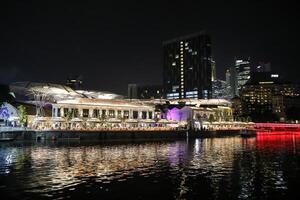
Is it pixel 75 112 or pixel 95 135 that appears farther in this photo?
pixel 75 112

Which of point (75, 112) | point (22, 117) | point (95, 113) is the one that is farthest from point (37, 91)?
point (22, 117)

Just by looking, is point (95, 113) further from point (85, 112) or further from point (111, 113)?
point (111, 113)

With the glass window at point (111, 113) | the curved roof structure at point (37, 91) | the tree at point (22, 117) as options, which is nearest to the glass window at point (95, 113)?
the glass window at point (111, 113)

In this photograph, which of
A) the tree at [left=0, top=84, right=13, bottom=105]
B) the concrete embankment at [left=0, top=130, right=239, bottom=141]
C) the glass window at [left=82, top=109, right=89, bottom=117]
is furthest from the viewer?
the glass window at [left=82, top=109, right=89, bottom=117]

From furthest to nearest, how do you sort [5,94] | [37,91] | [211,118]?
[211,118] → [37,91] → [5,94]

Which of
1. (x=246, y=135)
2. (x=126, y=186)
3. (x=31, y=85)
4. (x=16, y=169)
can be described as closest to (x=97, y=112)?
(x=31, y=85)

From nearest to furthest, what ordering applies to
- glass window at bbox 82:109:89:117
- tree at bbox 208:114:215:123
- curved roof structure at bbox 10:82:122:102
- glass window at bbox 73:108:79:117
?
glass window at bbox 73:108:79:117 → curved roof structure at bbox 10:82:122:102 → glass window at bbox 82:109:89:117 → tree at bbox 208:114:215:123

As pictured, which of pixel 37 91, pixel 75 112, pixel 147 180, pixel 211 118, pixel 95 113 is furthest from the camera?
pixel 211 118

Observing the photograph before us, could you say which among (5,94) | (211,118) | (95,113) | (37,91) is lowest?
(211,118)

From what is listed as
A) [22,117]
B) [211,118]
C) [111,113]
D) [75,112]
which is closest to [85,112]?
[75,112]

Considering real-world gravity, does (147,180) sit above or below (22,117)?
below

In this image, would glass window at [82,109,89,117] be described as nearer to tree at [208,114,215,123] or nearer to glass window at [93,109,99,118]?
glass window at [93,109,99,118]

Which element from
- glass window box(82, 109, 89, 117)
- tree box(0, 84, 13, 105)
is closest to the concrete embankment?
glass window box(82, 109, 89, 117)

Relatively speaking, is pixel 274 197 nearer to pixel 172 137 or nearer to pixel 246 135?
pixel 172 137
